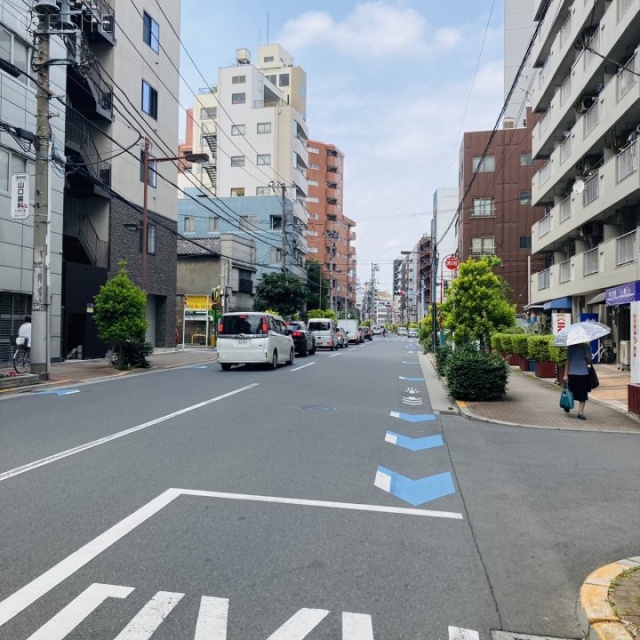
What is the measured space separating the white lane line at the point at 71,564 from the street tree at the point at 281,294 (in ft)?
133

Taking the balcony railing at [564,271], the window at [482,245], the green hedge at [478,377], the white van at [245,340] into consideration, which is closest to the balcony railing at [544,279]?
the balcony railing at [564,271]

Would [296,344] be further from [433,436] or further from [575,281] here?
[433,436]

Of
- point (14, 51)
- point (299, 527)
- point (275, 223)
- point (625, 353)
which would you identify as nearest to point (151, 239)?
point (14, 51)

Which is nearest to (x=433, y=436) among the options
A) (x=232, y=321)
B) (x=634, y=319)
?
(x=634, y=319)

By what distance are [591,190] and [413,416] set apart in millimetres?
16733

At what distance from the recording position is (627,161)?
19359 millimetres

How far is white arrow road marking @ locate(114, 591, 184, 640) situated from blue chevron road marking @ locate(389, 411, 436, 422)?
24.2 feet

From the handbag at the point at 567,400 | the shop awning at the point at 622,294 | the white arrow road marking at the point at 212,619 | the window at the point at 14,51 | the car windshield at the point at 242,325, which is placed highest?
the window at the point at 14,51

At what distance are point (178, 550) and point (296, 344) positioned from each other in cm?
2432

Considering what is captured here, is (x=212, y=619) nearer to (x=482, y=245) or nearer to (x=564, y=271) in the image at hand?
(x=564, y=271)

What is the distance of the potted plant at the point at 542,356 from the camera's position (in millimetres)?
17797

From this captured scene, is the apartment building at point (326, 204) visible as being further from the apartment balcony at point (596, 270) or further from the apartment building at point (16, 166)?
the apartment building at point (16, 166)

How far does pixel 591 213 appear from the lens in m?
22.7

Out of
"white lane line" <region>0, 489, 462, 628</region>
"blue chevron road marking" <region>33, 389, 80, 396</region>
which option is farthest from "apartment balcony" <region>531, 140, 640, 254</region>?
"blue chevron road marking" <region>33, 389, 80, 396</region>
